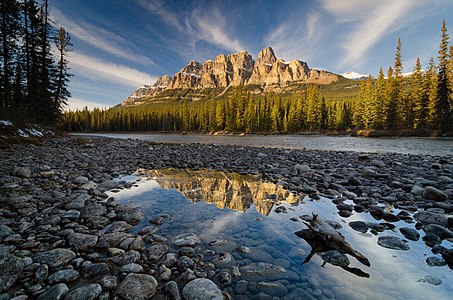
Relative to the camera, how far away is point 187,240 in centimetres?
312

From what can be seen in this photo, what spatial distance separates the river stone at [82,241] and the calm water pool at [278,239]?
2.35ft

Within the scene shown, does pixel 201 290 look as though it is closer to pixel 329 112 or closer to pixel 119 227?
pixel 119 227

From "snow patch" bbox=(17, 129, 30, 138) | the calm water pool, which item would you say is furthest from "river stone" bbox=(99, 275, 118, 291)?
"snow patch" bbox=(17, 129, 30, 138)

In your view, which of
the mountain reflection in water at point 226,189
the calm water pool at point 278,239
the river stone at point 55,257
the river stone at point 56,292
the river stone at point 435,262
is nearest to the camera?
the river stone at point 56,292

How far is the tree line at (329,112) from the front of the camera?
1377 inches

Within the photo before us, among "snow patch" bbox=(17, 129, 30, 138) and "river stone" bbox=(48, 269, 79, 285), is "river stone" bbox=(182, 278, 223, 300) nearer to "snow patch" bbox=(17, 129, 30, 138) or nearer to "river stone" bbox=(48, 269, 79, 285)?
"river stone" bbox=(48, 269, 79, 285)

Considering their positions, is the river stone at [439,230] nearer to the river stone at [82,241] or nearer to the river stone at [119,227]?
the river stone at [119,227]

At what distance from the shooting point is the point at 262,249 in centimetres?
300

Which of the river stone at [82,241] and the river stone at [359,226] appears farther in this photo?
the river stone at [359,226]

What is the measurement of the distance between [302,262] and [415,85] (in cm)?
5462

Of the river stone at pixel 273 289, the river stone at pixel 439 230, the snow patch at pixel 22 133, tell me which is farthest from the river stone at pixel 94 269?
the snow patch at pixel 22 133

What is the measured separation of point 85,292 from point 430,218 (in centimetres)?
522

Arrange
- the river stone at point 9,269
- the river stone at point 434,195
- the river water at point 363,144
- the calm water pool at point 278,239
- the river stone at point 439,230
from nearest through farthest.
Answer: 1. the river stone at point 9,269
2. the calm water pool at point 278,239
3. the river stone at point 439,230
4. the river stone at point 434,195
5. the river water at point 363,144

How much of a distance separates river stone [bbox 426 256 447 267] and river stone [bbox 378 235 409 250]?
0.29 m
